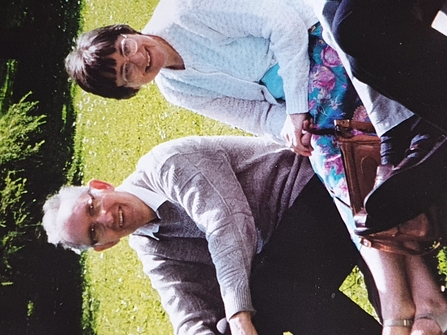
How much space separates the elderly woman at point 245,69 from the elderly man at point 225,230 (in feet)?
0.19

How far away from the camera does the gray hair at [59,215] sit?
1039mm

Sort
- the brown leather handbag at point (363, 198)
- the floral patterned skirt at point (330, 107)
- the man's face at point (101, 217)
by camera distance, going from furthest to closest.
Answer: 1. the man's face at point (101, 217)
2. the floral patterned skirt at point (330, 107)
3. the brown leather handbag at point (363, 198)

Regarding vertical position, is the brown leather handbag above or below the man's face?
above

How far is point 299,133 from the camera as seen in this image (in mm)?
993

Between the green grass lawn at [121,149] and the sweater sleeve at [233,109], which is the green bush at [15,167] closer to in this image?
the green grass lawn at [121,149]

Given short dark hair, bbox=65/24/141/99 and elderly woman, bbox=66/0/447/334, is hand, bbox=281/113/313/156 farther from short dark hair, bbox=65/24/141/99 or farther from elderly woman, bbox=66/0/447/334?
short dark hair, bbox=65/24/141/99

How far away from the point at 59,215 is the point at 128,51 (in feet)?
1.04

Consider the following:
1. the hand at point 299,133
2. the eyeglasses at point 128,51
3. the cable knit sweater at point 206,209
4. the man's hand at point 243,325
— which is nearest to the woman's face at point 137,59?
the eyeglasses at point 128,51

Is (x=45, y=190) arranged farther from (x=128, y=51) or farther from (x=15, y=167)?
(x=128, y=51)

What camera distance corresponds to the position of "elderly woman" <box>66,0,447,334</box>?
0.94m

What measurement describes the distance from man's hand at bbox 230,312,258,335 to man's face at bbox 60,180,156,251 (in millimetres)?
247

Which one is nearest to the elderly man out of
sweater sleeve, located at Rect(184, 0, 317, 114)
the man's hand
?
the man's hand

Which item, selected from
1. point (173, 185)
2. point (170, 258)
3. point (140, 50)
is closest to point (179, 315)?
point (170, 258)

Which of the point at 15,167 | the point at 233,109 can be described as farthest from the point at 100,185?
the point at 233,109
